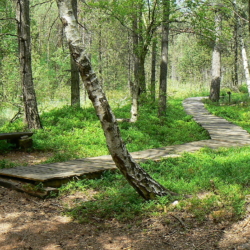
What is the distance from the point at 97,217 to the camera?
5070 mm

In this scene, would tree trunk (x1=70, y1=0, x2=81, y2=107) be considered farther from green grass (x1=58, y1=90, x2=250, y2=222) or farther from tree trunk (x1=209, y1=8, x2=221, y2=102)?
tree trunk (x1=209, y1=8, x2=221, y2=102)

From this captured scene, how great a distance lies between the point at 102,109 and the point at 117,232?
72.1 inches

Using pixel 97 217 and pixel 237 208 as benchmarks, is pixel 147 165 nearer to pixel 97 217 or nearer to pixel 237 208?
pixel 97 217

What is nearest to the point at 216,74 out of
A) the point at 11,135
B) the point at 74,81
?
the point at 74,81

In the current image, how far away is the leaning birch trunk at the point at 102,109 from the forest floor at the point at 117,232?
60cm

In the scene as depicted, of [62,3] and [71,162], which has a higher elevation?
[62,3]

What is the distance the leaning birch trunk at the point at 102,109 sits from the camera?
446 cm

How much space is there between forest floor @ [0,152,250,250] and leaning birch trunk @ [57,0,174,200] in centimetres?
60

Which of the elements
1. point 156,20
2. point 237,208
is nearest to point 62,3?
point 237,208

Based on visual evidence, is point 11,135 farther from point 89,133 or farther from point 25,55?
point 25,55

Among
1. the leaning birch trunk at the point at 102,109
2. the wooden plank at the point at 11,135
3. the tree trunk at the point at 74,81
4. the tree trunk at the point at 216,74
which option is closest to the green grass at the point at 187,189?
the leaning birch trunk at the point at 102,109

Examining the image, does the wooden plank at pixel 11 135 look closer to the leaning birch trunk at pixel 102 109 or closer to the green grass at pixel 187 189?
the green grass at pixel 187 189

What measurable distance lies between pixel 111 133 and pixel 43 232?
177 cm

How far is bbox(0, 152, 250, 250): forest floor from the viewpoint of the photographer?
13.1 feet
